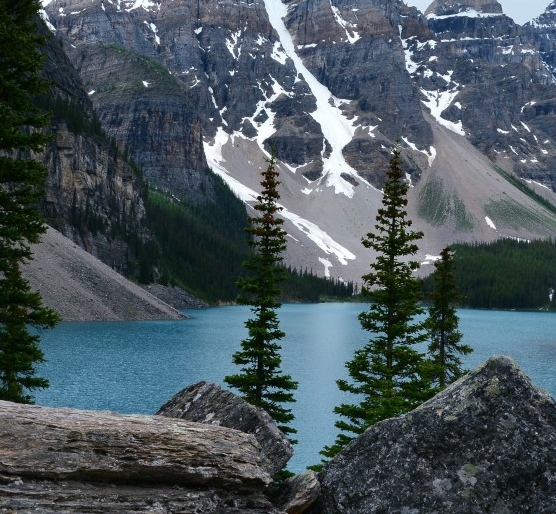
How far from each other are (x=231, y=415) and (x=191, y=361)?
60478 millimetres

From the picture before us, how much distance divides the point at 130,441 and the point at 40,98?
177233 mm

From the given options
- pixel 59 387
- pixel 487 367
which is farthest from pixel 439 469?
pixel 59 387

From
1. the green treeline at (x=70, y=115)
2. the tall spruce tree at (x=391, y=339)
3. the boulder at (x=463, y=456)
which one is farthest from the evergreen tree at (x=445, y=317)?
the green treeline at (x=70, y=115)

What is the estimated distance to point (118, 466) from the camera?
7.07m

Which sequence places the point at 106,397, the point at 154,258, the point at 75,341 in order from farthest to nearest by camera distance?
the point at 154,258, the point at 75,341, the point at 106,397

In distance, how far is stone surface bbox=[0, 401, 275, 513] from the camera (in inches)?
264

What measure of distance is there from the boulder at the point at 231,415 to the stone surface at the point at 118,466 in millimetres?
1227

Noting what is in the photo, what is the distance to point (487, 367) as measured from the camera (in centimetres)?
826

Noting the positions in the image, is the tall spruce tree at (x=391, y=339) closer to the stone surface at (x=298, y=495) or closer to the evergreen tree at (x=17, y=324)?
the evergreen tree at (x=17, y=324)

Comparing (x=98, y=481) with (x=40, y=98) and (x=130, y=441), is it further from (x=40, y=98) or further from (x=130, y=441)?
(x=40, y=98)

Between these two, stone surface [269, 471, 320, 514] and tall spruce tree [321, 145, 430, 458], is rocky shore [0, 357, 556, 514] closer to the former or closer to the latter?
stone surface [269, 471, 320, 514]

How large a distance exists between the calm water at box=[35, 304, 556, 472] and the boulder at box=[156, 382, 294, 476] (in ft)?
76.9

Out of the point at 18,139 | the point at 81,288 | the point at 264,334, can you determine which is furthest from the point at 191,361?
the point at 18,139

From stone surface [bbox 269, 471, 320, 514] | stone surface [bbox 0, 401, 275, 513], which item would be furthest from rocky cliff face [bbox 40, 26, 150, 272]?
stone surface [bbox 0, 401, 275, 513]
